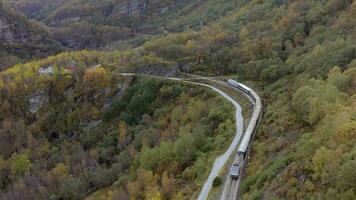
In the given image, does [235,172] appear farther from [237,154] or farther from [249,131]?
[249,131]

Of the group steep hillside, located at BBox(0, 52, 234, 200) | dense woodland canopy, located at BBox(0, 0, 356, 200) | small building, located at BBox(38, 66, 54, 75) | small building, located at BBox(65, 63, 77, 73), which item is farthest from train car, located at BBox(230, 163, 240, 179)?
small building, located at BBox(38, 66, 54, 75)

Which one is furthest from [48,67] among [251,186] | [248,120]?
[251,186]

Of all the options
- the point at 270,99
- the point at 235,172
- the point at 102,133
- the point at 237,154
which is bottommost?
the point at 102,133

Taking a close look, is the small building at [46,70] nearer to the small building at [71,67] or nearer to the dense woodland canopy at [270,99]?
the dense woodland canopy at [270,99]

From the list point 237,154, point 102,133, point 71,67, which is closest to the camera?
point 237,154

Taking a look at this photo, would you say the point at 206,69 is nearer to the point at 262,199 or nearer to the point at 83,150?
the point at 83,150

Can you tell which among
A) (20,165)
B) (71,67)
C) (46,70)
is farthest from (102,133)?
(46,70)

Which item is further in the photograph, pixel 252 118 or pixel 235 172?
pixel 252 118

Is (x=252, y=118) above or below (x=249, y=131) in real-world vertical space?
above

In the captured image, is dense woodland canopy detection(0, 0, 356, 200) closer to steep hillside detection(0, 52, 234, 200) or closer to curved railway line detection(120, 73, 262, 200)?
steep hillside detection(0, 52, 234, 200)
